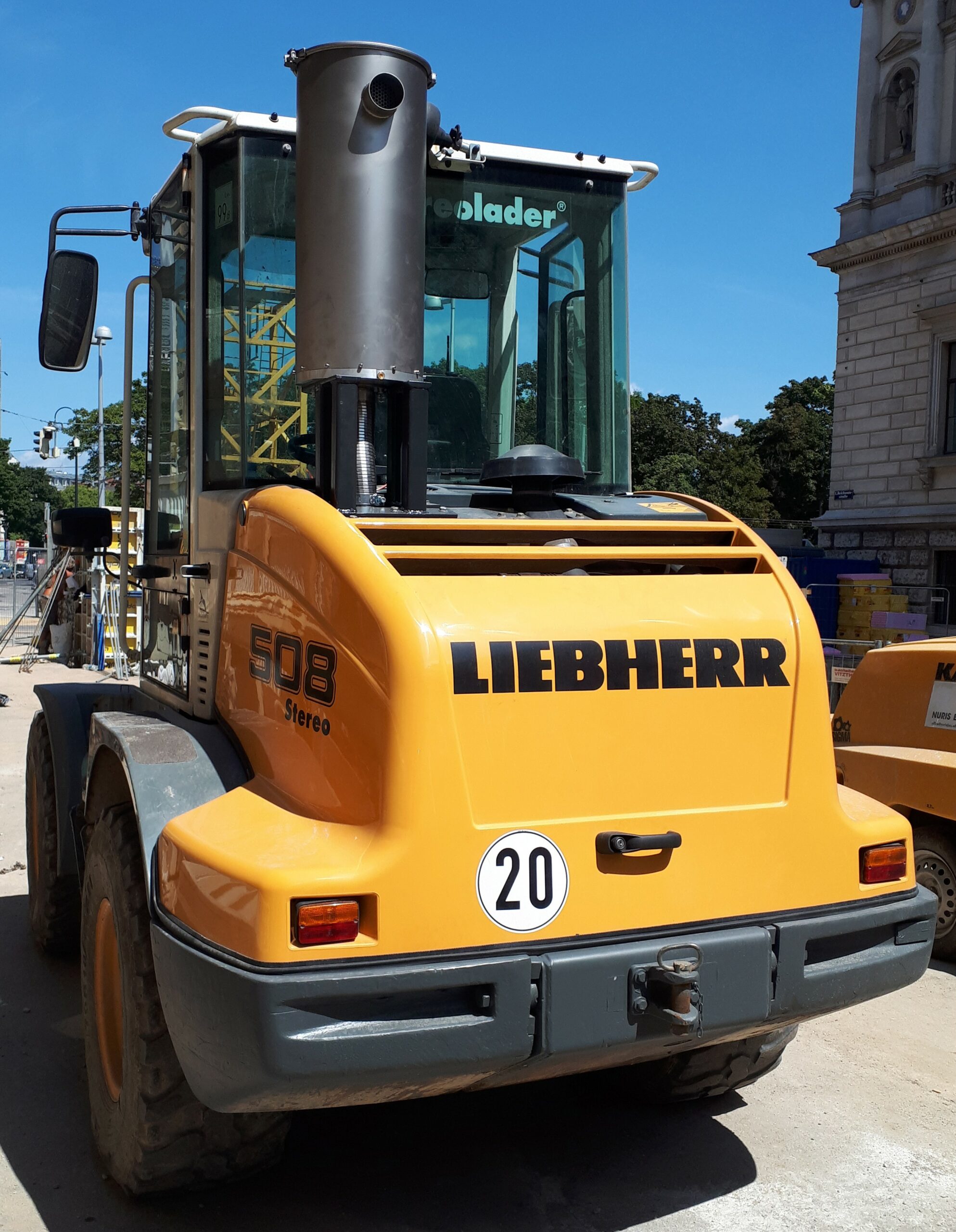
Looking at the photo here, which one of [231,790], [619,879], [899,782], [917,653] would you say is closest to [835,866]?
[619,879]

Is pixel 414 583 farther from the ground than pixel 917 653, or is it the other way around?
pixel 414 583

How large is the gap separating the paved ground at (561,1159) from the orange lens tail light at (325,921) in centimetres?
121

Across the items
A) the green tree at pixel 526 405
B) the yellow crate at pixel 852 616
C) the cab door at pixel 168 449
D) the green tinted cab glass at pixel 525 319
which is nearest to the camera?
the cab door at pixel 168 449

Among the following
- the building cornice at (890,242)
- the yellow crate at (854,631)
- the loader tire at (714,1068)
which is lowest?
the loader tire at (714,1068)

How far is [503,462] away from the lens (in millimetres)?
3680

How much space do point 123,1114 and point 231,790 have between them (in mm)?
1017

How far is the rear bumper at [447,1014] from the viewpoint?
2.53 metres

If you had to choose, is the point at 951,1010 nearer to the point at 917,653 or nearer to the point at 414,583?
the point at 917,653

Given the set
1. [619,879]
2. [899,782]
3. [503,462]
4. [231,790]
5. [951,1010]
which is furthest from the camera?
[899,782]

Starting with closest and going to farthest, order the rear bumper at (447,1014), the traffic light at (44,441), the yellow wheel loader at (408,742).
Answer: the rear bumper at (447,1014), the yellow wheel loader at (408,742), the traffic light at (44,441)

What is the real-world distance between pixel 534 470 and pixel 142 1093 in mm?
2140

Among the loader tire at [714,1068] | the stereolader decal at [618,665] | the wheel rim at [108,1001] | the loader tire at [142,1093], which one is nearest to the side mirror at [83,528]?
the loader tire at [142,1093]

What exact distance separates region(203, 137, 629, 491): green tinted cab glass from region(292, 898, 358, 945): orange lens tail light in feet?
4.70

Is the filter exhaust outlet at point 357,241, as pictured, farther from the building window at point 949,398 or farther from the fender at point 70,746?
the building window at point 949,398
